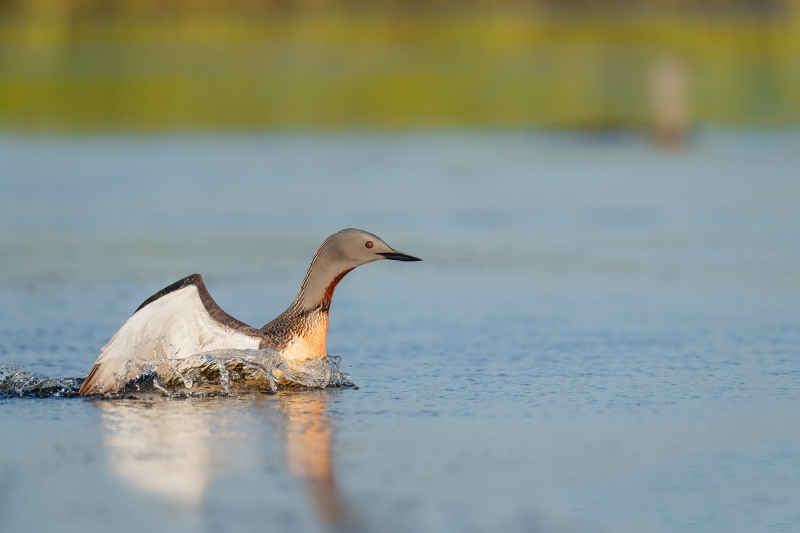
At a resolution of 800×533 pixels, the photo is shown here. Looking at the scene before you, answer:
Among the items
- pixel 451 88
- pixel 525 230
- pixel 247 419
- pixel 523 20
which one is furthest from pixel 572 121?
pixel 523 20

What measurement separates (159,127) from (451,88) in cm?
1014

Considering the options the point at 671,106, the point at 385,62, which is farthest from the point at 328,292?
the point at 385,62

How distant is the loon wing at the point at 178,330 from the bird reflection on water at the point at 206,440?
28cm

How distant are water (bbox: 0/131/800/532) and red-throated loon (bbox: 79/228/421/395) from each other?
Answer: 0.88ft

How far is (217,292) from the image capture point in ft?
36.0

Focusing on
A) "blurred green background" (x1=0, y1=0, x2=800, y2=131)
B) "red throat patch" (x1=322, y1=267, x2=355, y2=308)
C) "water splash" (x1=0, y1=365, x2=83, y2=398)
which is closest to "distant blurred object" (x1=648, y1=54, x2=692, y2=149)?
"blurred green background" (x1=0, y1=0, x2=800, y2=131)

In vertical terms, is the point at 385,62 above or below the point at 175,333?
above

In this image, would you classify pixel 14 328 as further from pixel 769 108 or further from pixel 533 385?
pixel 769 108

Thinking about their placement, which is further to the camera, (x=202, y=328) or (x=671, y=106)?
(x=671, y=106)

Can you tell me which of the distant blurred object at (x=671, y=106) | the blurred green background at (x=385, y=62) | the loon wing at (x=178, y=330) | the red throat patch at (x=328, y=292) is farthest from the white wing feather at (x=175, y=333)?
the blurred green background at (x=385, y=62)

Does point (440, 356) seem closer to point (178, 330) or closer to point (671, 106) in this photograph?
point (178, 330)

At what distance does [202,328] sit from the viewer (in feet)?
24.7

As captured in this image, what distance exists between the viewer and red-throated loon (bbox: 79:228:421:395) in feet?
24.5

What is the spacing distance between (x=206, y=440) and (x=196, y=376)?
4.00 ft
